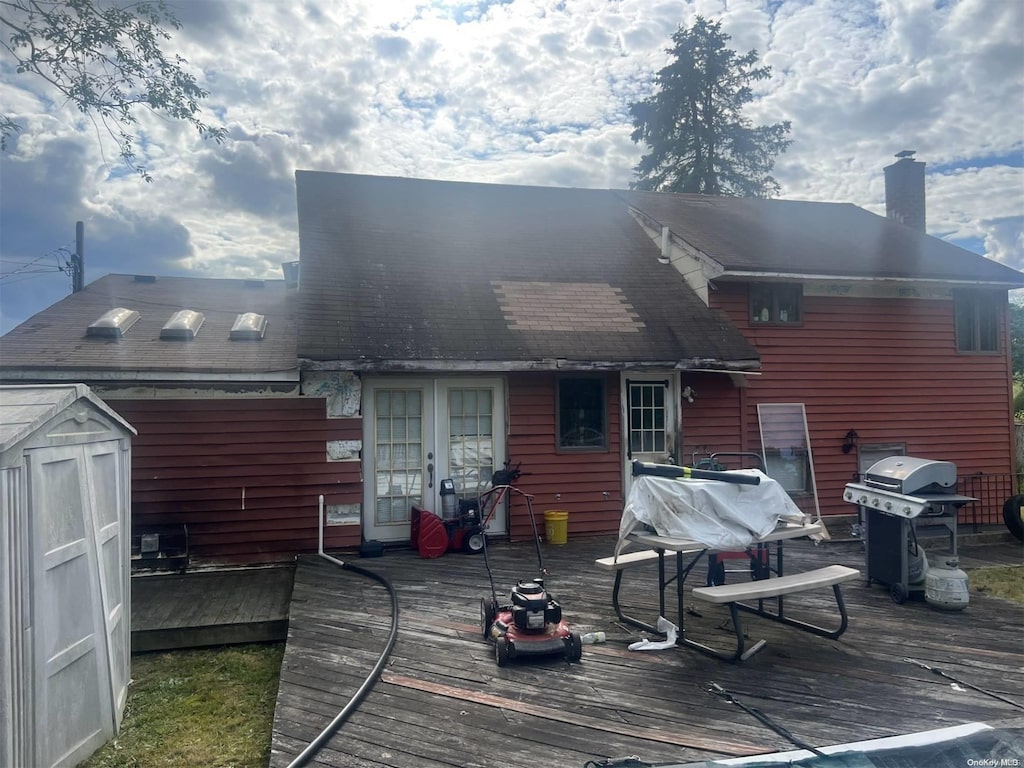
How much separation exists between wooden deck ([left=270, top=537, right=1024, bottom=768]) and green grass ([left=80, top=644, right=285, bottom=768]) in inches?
12.0

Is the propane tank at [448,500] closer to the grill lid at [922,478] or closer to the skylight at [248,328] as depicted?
the skylight at [248,328]

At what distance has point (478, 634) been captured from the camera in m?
4.82

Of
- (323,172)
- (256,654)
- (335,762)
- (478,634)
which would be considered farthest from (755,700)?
(323,172)

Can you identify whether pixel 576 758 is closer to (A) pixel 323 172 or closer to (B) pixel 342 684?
(B) pixel 342 684

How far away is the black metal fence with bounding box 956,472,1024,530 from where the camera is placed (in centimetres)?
970

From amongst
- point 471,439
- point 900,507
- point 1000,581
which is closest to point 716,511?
point 900,507

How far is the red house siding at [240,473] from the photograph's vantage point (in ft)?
22.1

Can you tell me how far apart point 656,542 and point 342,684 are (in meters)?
2.25

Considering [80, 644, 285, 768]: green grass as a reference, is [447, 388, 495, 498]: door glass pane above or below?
above

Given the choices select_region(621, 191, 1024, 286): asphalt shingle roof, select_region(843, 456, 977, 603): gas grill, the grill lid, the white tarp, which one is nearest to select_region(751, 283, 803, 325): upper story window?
select_region(621, 191, 1024, 286): asphalt shingle roof

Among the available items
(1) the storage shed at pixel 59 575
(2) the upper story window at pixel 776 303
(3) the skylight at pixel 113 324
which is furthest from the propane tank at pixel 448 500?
(2) the upper story window at pixel 776 303

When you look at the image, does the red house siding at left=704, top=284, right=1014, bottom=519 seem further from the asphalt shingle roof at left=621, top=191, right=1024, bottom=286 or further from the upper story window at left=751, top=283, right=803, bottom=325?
the asphalt shingle roof at left=621, top=191, right=1024, bottom=286

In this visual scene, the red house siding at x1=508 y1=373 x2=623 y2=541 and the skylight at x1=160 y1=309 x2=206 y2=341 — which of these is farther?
the red house siding at x1=508 y1=373 x2=623 y2=541

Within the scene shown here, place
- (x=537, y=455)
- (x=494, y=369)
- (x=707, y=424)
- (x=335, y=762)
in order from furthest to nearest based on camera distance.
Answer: (x=707, y=424) → (x=537, y=455) → (x=494, y=369) → (x=335, y=762)
